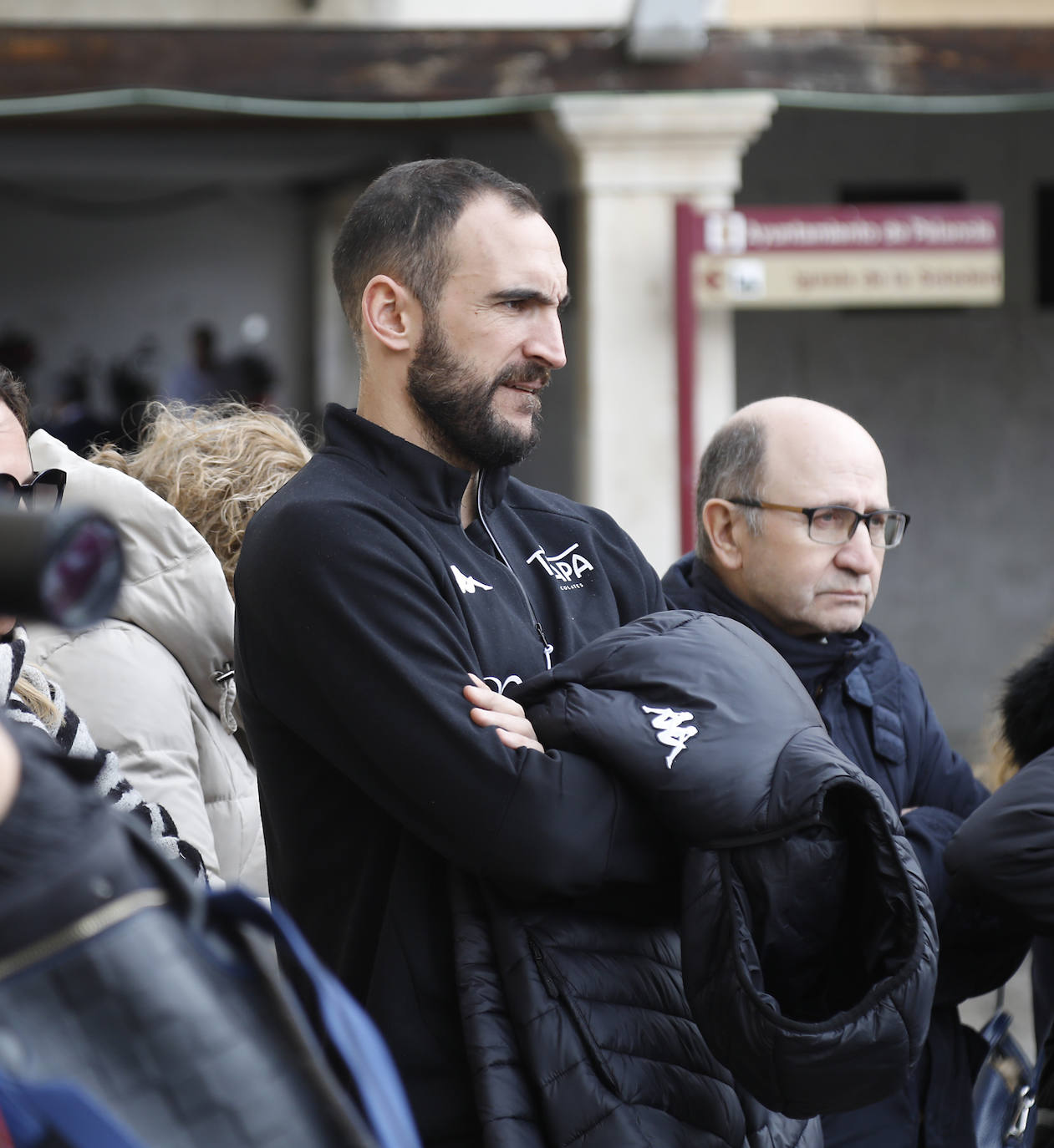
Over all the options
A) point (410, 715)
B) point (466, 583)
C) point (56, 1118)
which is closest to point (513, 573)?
point (466, 583)

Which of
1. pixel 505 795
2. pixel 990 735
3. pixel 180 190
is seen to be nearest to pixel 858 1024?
pixel 505 795

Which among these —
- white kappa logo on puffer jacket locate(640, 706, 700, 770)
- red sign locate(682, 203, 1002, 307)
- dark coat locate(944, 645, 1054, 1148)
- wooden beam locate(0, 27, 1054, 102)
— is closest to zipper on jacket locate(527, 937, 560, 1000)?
white kappa logo on puffer jacket locate(640, 706, 700, 770)

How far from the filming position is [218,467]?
8.58ft

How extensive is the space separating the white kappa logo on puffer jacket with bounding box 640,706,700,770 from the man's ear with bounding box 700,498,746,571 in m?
0.97

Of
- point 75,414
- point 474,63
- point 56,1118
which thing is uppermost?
point 474,63

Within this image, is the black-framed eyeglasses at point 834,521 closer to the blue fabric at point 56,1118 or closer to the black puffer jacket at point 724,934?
the black puffer jacket at point 724,934

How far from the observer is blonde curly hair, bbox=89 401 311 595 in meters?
2.58

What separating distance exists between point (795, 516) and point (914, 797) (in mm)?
497

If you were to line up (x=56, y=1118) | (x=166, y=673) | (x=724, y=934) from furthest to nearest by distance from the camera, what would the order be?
(x=166, y=673) < (x=724, y=934) < (x=56, y=1118)

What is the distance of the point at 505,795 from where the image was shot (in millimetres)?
1539

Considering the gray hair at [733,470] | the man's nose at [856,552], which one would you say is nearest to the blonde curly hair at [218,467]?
the gray hair at [733,470]

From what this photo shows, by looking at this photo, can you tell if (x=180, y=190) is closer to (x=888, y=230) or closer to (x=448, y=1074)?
Answer: (x=888, y=230)

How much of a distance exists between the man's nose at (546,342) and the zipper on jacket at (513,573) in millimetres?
156

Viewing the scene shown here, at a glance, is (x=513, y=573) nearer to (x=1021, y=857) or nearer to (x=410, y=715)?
(x=410, y=715)
